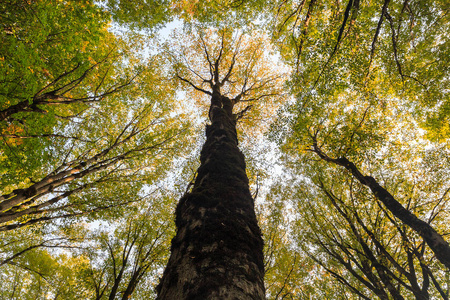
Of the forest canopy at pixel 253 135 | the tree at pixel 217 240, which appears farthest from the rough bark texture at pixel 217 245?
the forest canopy at pixel 253 135

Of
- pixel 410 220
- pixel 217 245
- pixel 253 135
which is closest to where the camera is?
pixel 217 245

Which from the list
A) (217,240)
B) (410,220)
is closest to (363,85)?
(410,220)

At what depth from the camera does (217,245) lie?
191 cm

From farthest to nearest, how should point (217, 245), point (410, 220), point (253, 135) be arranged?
1. point (253, 135)
2. point (410, 220)
3. point (217, 245)

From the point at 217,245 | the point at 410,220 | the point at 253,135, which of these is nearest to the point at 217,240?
the point at 217,245

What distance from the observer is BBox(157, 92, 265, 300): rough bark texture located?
1.56 m

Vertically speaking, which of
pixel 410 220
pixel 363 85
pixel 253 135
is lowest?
pixel 410 220

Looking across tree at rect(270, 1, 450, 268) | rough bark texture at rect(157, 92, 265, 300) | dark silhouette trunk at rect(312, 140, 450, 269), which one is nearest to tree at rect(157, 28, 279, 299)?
rough bark texture at rect(157, 92, 265, 300)

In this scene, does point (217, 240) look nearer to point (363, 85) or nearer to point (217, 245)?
point (217, 245)

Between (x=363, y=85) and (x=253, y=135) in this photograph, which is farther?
(x=253, y=135)

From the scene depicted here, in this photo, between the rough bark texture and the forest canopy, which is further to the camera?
the forest canopy

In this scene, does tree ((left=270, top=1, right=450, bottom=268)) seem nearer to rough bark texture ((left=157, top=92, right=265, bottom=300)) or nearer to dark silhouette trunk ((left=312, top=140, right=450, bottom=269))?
dark silhouette trunk ((left=312, top=140, right=450, bottom=269))

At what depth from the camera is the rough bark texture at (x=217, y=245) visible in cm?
156

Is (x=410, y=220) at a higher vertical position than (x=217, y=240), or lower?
higher
